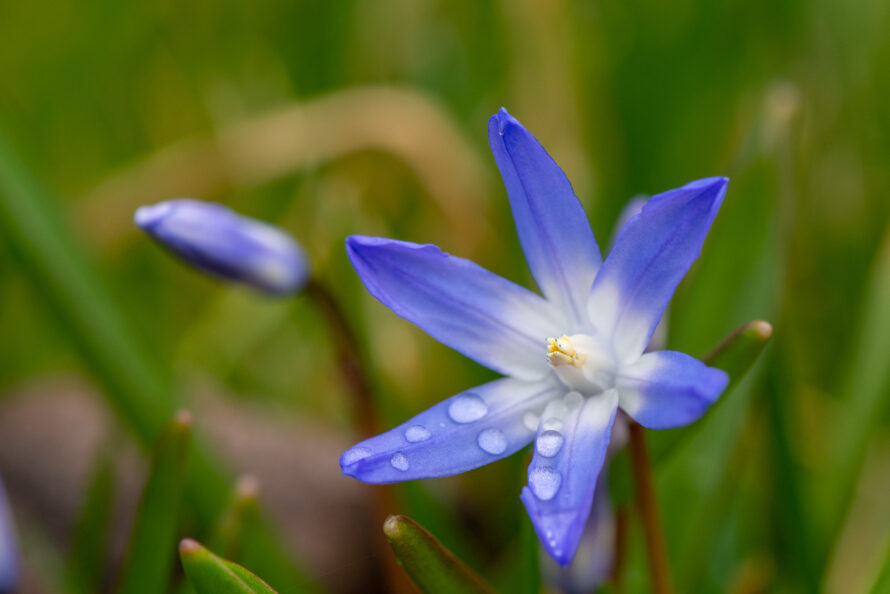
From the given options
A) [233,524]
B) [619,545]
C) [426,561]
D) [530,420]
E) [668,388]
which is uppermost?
[668,388]

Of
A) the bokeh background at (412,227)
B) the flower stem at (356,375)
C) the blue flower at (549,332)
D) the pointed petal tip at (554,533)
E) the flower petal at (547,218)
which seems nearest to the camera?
the pointed petal tip at (554,533)

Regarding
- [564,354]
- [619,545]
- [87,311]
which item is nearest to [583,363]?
[564,354]

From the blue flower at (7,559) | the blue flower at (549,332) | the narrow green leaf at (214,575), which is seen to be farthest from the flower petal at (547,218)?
the blue flower at (7,559)

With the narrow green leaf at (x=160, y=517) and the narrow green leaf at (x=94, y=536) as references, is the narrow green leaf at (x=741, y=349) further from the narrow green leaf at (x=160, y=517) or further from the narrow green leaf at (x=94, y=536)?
the narrow green leaf at (x=94, y=536)

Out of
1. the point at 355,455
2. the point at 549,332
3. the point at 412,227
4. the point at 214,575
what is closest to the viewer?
the point at 355,455

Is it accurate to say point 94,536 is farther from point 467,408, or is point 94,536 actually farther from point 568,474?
point 568,474

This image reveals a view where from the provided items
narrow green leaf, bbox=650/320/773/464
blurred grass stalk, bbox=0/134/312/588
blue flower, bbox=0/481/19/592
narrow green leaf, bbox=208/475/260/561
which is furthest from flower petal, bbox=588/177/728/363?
blurred grass stalk, bbox=0/134/312/588

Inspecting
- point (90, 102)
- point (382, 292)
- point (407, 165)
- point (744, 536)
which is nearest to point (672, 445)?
point (382, 292)
